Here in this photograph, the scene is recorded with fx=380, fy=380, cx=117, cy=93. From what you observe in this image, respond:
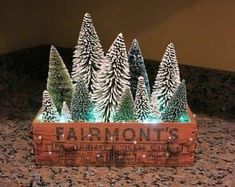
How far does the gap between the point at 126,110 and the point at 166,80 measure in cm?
12

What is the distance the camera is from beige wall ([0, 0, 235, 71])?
3.37 ft

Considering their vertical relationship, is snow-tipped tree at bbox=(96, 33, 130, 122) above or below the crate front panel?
above

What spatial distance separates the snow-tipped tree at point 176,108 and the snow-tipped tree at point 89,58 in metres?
0.17

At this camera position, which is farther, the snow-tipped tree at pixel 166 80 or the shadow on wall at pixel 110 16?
the shadow on wall at pixel 110 16

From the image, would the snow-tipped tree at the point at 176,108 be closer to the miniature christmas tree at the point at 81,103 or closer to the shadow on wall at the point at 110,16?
the miniature christmas tree at the point at 81,103

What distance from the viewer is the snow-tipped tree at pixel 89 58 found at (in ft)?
2.66

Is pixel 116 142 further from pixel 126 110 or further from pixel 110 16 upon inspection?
pixel 110 16

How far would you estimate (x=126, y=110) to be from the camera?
77 cm

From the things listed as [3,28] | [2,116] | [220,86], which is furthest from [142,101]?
[3,28]

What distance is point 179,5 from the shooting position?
1.05m

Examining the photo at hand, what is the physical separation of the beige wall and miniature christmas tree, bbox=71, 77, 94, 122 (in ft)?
1.34

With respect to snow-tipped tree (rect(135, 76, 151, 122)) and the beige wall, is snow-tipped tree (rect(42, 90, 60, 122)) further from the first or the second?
the beige wall

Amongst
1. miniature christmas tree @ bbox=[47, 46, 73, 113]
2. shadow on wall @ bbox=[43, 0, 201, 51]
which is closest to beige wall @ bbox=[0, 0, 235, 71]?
shadow on wall @ bbox=[43, 0, 201, 51]

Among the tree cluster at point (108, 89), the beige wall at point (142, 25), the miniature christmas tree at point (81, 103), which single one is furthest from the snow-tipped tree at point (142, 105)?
the beige wall at point (142, 25)
